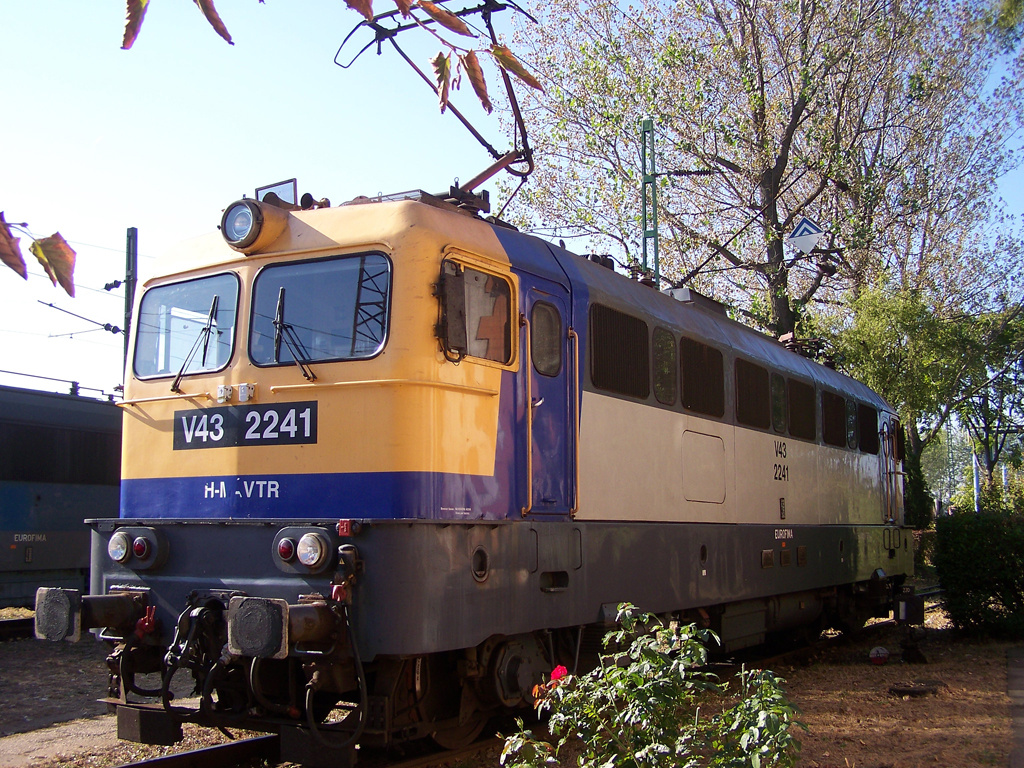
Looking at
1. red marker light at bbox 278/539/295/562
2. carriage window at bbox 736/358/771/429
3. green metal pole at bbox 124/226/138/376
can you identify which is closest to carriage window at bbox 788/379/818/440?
carriage window at bbox 736/358/771/429

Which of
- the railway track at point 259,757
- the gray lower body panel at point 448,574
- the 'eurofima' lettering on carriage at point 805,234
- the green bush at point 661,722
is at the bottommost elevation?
the railway track at point 259,757

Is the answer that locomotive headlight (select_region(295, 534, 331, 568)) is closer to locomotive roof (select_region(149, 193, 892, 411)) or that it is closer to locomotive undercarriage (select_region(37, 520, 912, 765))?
locomotive undercarriage (select_region(37, 520, 912, 765))

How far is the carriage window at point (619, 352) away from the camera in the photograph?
7234 millimetres

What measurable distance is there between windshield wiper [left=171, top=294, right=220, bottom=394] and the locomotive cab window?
1.65 metres

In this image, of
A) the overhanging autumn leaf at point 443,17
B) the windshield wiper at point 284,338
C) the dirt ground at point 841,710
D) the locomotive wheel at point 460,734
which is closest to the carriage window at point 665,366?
the dirt ground at point 841,710

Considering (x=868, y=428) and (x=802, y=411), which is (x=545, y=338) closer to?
(x=802, y=411)

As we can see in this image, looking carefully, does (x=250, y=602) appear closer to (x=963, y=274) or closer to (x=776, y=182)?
(x=776, y=182)

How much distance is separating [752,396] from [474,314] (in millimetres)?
4680

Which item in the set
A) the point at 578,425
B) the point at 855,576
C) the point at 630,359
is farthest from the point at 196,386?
the point at 855,576

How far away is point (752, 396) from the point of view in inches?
389

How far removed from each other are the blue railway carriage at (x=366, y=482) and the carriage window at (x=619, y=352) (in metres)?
0.03

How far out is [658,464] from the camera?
26.1 feet

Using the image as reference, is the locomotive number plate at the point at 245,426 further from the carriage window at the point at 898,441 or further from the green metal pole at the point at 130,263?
the green metal pole at the point at 130,263

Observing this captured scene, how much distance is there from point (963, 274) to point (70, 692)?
24747mm
